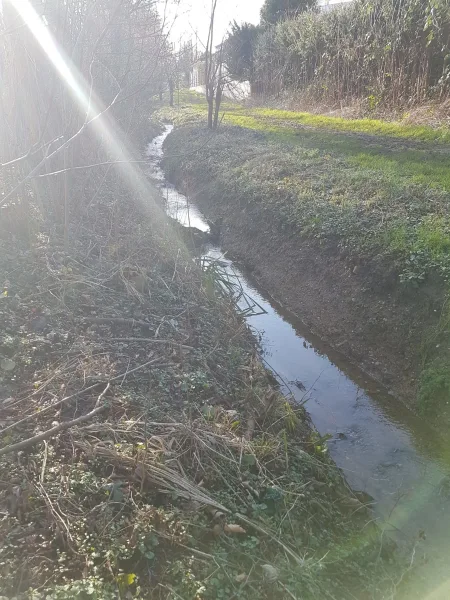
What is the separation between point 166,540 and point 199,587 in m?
0.32

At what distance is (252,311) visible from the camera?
275 inches

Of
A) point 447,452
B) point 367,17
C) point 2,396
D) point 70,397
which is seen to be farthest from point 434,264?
point 367,17

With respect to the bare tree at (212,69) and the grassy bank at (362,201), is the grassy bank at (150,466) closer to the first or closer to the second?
the grassy bank at (362,201)

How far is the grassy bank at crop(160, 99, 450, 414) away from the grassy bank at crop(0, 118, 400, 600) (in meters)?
2.01

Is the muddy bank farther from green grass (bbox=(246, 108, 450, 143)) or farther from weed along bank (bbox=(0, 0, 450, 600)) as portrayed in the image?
green grass (bbox=(246, 108, 450, 143))

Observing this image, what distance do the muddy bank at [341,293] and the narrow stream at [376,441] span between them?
0.24 meters

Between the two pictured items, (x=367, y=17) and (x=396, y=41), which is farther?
(x=367, y=17)

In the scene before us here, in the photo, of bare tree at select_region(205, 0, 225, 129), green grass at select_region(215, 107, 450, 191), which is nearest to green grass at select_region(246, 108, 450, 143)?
green grass at select_region(215, 107, 450, 191)

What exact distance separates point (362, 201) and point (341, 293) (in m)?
2.00

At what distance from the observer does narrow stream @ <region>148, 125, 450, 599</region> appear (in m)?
3.60

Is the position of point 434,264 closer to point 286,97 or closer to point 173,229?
point 173,229

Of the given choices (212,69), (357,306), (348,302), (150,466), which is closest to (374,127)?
(212,69)

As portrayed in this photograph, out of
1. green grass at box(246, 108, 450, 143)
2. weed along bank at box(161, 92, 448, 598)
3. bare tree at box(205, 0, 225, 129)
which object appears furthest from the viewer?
bare tree at box(205, 0, 225, 129)

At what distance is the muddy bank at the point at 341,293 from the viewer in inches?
219
